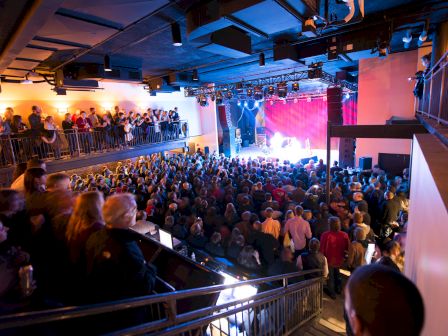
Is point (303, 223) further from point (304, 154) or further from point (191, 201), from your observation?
point (304, 154)

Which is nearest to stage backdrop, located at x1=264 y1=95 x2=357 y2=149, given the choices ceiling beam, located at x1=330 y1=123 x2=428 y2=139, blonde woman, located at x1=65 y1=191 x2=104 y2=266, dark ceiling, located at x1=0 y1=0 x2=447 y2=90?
dark ceiling, located at x1=0 y1=0 x2=447 y2=90

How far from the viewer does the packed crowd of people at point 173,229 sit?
1.72 m

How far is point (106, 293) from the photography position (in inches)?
65.1

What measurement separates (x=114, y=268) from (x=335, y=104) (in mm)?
12453

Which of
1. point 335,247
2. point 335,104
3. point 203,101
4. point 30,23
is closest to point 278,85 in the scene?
point 335,104

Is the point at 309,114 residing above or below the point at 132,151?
above

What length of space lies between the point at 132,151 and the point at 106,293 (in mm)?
10589

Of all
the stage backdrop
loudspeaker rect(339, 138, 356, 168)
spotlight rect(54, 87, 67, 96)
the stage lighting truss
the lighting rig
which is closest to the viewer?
the stage lighting truss

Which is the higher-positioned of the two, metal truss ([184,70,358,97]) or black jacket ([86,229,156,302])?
metal truss ([184,70,358,97])

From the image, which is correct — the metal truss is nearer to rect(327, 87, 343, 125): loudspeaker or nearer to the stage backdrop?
rect(327, 87, 343, 125): loudspeaker

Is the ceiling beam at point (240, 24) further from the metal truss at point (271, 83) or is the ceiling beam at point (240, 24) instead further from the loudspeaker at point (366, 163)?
the loudspeaker at point (366, 163)

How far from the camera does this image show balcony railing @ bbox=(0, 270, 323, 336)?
3.58 feet

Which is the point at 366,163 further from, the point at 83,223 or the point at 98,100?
the point at 98,100

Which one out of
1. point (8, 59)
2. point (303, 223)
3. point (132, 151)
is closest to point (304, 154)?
point (132, 151)
